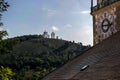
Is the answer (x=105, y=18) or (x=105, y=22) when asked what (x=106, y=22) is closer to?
(x=105, y=22)


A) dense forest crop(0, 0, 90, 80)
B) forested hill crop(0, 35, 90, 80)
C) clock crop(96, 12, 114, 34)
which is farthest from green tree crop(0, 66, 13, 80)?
forested hill crop(0, 35, 90, 80)

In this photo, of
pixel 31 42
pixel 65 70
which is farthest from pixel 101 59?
pixel 31 42

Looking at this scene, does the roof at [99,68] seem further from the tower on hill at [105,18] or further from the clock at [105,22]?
the clock at [105,22]

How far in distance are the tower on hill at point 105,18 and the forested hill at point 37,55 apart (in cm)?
3131

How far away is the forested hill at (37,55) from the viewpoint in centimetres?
9032

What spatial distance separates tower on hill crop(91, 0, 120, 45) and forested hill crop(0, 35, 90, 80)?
3131 cm

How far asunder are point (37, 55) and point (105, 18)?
375ft

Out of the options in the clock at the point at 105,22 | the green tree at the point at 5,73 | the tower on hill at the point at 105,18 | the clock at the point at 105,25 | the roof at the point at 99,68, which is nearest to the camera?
the roof at the point at 99,68

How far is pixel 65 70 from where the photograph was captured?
52.7 feet

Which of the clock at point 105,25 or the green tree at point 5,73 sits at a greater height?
the clock at point 105,25

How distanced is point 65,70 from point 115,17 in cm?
506

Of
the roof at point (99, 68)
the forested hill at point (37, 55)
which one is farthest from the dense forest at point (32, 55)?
the roof at point (99, 68)

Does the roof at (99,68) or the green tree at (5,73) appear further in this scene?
the green tree at (5,73)

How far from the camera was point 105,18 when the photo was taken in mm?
19938
